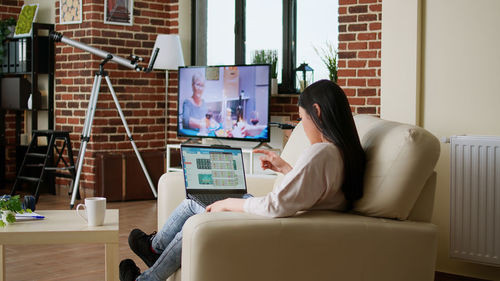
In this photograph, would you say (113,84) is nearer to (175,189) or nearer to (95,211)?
(175,189)

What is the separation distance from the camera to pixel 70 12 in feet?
21.5

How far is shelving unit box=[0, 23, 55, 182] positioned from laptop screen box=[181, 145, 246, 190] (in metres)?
4.11

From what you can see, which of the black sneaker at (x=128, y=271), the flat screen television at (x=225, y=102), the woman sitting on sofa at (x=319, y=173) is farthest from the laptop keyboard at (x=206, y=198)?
the flat screen television at (x=225, y=102)

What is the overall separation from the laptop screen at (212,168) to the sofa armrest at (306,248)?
0.70 metres

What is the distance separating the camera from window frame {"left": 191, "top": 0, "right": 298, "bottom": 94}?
6109mm

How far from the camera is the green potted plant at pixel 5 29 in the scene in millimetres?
7066

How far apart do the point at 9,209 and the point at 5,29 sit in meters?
4.77

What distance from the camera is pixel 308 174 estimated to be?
2256mm

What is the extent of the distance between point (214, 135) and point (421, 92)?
281 centimetres

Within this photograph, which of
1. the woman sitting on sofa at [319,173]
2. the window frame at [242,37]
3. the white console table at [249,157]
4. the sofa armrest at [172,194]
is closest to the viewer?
the woman sitting on sofa at [319,173]

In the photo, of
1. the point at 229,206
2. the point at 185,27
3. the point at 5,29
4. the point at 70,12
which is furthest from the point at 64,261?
the point at 5,29

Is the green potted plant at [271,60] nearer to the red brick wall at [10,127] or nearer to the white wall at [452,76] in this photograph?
the white wall at [452,76]

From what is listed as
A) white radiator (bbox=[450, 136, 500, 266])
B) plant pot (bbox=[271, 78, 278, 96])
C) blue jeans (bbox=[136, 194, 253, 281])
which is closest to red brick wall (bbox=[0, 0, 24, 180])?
plant pot (bbox=[271, 78, 278, 96])

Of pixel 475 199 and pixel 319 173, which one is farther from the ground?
pixel 319 173
